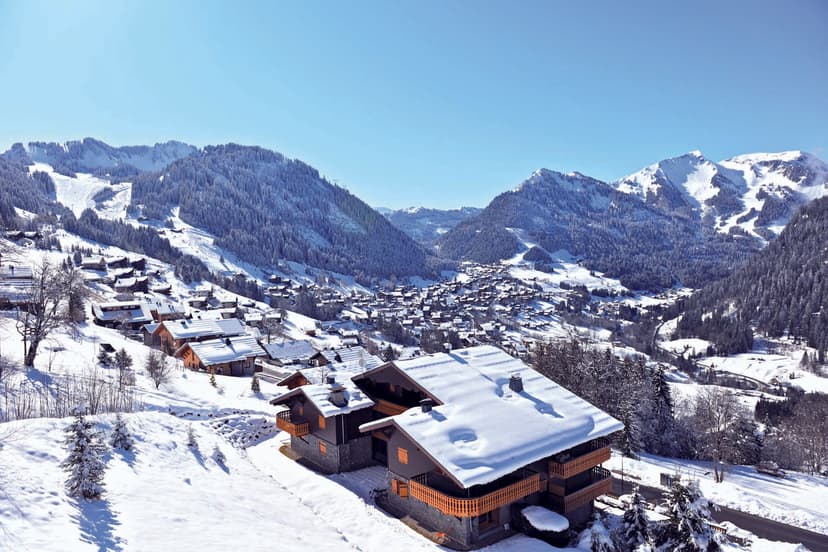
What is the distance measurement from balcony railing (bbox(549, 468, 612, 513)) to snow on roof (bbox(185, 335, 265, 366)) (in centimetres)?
4167

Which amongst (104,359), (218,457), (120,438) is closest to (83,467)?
(120,438)

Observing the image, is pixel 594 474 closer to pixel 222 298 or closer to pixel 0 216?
pixel 222 298

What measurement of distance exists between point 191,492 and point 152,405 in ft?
50.8

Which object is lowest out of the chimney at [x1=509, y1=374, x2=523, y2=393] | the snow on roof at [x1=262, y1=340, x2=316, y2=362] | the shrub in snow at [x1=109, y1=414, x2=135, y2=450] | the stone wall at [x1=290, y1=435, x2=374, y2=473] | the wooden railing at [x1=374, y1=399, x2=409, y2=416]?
the snow on roof at [x1=262, y1=340, x2=316, y2=362]

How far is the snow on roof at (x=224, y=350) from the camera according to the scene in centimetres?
5372

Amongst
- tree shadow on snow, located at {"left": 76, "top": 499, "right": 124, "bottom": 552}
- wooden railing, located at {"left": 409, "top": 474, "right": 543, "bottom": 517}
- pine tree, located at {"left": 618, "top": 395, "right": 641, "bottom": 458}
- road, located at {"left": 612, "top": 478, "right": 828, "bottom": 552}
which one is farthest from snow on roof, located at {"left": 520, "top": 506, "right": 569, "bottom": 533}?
pine tree, located at {"left": 618, "top": 395, "right": 641, "bottom": 458}

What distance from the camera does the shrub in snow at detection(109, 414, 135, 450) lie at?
1903cm

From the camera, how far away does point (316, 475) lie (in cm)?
2734

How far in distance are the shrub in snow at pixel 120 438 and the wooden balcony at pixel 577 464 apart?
1884cm

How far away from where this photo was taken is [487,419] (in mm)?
22672

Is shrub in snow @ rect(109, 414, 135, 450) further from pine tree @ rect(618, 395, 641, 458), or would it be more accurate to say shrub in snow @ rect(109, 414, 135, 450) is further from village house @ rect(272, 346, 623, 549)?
pine tree @ rect(618, 395, 641, 458)

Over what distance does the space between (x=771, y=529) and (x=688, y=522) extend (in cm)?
1507

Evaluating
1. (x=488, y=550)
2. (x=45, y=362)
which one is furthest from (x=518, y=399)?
(x=45, y=362)

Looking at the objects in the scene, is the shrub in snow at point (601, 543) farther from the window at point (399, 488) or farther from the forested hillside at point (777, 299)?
the forested hillside at point (777, 299)
